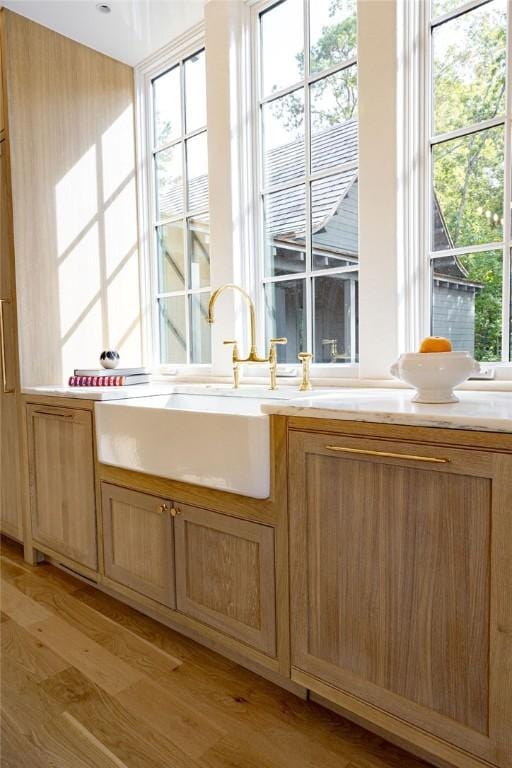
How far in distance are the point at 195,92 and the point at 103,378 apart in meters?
1.59

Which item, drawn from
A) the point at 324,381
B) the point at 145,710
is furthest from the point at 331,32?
the point at 145,710

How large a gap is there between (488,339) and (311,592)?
101cm

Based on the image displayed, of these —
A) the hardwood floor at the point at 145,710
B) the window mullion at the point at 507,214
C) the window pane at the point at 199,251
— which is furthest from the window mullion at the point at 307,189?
the hardwood floor at the point at 145,710

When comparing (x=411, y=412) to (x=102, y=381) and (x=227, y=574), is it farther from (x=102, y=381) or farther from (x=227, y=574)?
(x=102, y=381)

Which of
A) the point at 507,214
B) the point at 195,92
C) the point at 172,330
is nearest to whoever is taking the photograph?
the point at 507,214

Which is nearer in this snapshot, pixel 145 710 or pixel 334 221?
pixel 145 710

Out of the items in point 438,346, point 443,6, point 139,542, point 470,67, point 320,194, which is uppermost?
point 443,6

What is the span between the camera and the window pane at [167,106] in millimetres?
2820

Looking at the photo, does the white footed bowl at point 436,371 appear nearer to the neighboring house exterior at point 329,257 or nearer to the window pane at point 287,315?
the neighboring house exterior at point 329,257

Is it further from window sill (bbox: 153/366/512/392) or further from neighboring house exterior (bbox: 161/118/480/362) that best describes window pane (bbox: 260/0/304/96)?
window sill (bbox: 153/366/512/392)

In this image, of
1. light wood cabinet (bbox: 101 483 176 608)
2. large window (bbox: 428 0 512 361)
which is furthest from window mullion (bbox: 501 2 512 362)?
light wood cabinet (bbox: 101 483 176 608)

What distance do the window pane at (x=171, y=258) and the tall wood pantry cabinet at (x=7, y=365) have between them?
32.8 inches

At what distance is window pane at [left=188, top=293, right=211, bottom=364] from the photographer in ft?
8.91

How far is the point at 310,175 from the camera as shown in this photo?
222 cm
